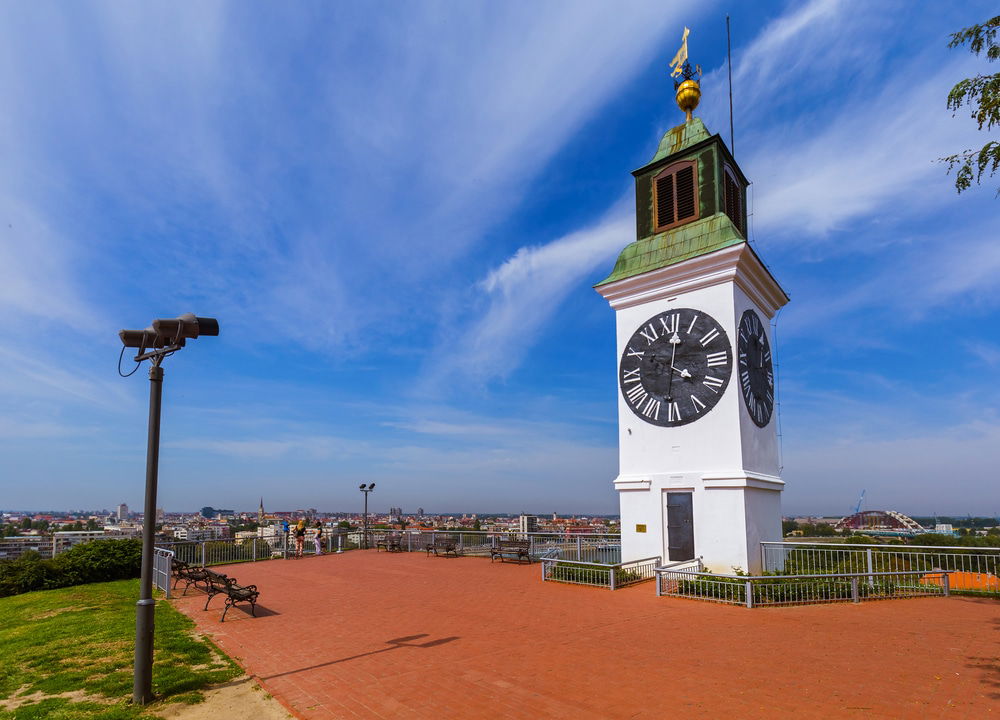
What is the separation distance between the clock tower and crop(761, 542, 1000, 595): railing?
870mm

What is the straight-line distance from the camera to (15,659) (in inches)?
304

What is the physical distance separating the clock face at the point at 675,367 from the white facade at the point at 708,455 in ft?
0.80

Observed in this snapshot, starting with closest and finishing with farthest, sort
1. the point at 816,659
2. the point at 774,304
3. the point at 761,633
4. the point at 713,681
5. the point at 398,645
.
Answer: the point at 713,681, the point at 816,659, the point at 398,645, the point at 761,633, the point at 774,304

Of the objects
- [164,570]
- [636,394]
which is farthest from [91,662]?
[636,394]

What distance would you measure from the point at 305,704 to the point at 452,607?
559cm

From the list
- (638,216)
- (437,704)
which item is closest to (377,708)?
(437,704)

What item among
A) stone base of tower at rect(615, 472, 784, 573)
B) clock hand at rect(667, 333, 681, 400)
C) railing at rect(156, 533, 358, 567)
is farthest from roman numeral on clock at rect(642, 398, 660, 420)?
railing at rect(156, 533, 358, 567)

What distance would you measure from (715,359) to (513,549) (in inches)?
348

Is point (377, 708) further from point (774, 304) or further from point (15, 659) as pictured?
point (774, 304)

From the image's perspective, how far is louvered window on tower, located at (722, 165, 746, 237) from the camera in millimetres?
18375

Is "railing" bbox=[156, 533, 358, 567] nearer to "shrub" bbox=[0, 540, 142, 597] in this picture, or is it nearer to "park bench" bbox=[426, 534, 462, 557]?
"shrub" bbox=[0, 540, 142, 597]

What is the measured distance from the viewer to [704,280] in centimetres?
1652

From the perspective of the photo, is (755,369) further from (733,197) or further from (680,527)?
(733,197)

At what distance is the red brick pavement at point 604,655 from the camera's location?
6.00 metres
